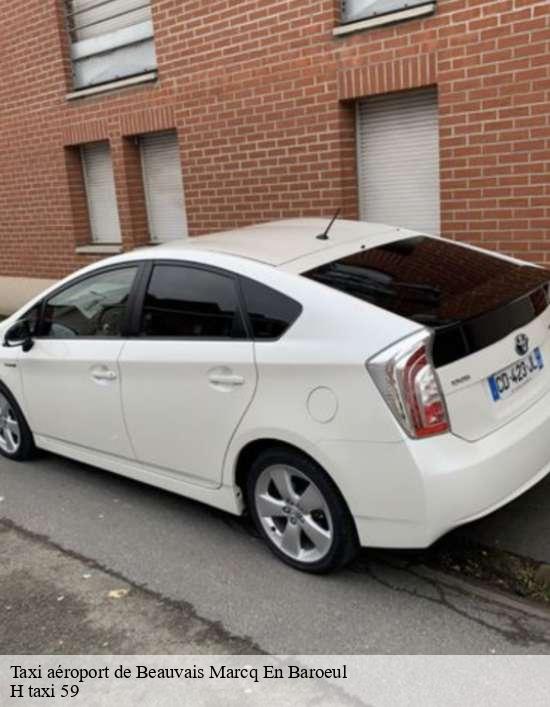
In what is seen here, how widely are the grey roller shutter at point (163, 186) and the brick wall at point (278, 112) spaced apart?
0.51ft

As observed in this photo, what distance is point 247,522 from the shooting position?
402 cm

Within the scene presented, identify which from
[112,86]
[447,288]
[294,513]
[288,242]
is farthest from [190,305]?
[112,86]

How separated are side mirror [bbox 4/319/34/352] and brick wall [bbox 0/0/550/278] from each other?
2896 millimetres

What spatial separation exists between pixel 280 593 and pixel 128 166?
20.6 ft

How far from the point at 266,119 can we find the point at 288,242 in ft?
10.7

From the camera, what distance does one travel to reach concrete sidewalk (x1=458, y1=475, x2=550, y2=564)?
3.50 meters

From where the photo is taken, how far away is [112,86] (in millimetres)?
8164

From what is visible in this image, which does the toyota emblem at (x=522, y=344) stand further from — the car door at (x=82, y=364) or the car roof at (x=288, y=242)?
the car door at (x=82, y=364)

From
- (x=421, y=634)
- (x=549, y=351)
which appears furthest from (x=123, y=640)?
(x=549, y=351)

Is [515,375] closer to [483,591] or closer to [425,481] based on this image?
[425,481]

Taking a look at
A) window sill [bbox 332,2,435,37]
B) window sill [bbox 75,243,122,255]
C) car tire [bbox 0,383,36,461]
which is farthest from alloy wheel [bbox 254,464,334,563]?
window sill [bbox 75,243,122,255]

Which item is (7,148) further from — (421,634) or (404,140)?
(421,634)

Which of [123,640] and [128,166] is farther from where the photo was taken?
[128,166]

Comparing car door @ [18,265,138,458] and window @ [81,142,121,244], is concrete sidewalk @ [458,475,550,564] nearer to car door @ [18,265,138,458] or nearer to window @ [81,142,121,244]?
car door @ [18,265,138,458]
